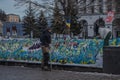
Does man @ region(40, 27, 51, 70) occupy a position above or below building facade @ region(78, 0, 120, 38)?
below

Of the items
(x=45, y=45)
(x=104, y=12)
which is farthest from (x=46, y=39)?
(x=104, y=12)

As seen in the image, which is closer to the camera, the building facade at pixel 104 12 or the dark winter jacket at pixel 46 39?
the building facade at pixel 104 12

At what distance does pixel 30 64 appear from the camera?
16.8m

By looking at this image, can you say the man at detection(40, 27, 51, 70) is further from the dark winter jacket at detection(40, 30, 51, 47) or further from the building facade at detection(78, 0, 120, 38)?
the building facade at detection(78, 0, 120, 38)

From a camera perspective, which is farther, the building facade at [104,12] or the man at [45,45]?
the man at [45,45]

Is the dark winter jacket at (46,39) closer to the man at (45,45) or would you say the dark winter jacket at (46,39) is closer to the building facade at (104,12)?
Result: the man at (45,45)

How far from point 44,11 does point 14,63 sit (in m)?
20.2

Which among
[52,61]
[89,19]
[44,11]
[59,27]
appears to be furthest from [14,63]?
[89,19]

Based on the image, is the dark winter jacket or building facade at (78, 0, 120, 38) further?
the dark winter jacket

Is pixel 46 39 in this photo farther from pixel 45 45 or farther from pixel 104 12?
pixel 104 12

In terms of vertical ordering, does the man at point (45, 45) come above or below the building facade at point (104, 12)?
below

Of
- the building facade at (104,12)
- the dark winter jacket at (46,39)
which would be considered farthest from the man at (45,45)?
the building facade at (104,12)

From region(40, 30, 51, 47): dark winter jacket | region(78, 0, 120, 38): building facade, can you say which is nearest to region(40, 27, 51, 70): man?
region(40, 30, 51, 47): dark winter jacket

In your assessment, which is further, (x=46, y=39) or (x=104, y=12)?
(x=104, y=12)
